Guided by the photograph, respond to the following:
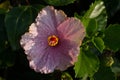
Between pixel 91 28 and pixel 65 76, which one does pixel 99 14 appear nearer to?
pixel 91 28

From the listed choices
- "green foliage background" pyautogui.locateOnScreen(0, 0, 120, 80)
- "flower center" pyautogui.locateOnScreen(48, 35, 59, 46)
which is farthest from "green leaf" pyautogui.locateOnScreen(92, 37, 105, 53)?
"flower center" pyautogui.locateOnScreen(48, 35, 59, 46)

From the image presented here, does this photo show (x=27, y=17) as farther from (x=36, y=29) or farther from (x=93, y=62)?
(x=93, y=62)

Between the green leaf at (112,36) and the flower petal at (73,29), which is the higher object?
the flower petal at (73,29)

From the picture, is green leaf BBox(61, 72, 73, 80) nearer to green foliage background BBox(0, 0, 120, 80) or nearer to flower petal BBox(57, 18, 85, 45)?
green foliage background BBox(0, 0, 120, 80)

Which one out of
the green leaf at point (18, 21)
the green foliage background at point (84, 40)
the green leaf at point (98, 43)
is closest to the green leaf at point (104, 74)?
the green foliage background at point (84, 40)

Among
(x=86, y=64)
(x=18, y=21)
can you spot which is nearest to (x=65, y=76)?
(x=86, y=64)

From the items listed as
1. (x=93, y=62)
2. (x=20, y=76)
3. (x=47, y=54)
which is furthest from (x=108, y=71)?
(x=20, y=76)

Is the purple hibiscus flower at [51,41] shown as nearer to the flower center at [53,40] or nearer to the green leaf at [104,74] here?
the flower center at [53,40]
